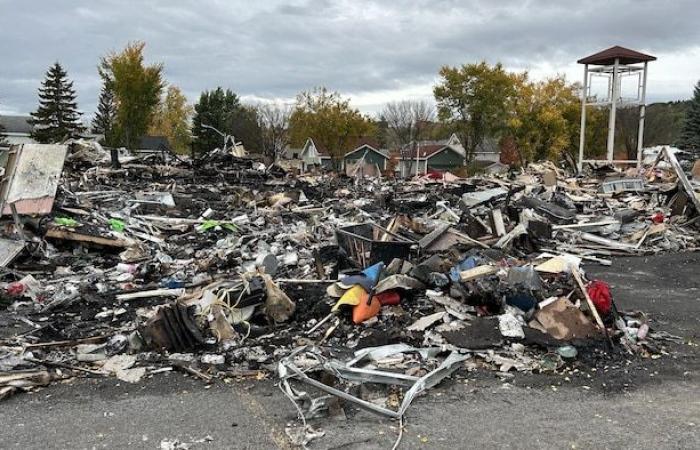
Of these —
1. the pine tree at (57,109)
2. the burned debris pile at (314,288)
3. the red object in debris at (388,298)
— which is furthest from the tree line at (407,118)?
the red object in debris at (388,298)

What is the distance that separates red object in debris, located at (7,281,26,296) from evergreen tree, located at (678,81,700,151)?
44003 mm

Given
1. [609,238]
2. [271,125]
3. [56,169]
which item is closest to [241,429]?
[56,169]

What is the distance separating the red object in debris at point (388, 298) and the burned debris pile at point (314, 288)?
18 millimetres

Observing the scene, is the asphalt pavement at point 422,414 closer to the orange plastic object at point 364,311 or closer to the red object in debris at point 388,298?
the orange plastic object at point 364,311

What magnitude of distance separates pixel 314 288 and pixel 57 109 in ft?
168

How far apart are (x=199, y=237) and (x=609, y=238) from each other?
29.0 feet

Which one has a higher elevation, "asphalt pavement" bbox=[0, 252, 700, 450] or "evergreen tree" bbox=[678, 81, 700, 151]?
"evergreen tree" bbox=[678, 81, 700, 151]

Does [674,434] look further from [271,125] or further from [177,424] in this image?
[271,125]

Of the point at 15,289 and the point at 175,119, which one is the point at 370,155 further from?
the point at 15,289

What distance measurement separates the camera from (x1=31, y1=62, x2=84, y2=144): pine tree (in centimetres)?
4969

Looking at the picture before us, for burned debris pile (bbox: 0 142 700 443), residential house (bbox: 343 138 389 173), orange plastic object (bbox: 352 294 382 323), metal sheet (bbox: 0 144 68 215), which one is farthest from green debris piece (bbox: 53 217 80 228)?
residential house (bbox: 343 138 389 173)

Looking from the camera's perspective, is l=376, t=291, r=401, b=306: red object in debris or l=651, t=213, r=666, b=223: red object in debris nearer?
l=376, t=291, r=401, b=306: red object in debris

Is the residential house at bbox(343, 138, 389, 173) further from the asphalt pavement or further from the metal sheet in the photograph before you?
the asphalt pavement

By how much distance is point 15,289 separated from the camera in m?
7.78
